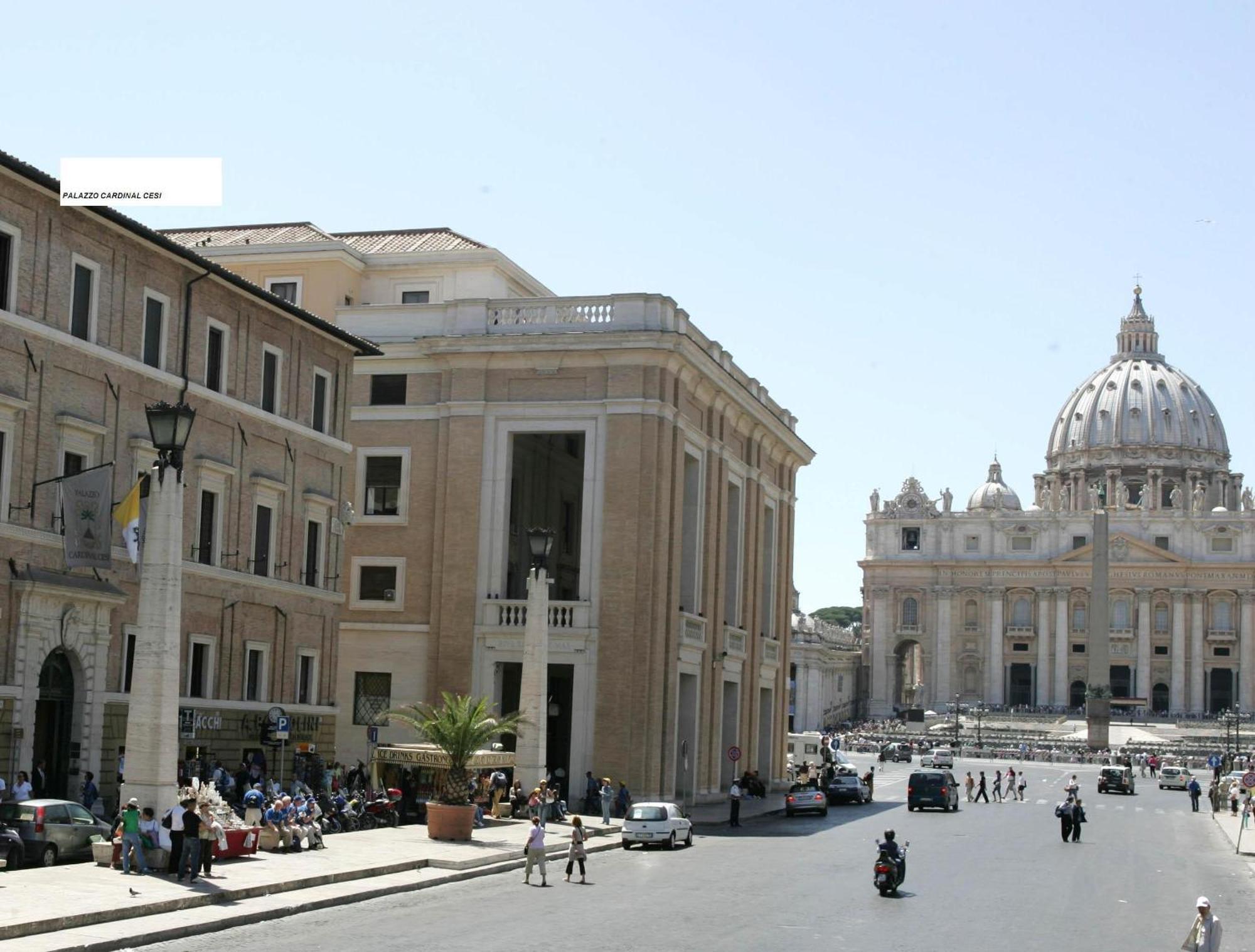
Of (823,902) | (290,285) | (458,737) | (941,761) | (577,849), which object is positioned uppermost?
(290,285)

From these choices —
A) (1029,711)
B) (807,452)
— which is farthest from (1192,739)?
(807,452)

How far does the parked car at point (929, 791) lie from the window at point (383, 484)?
64.7 ft

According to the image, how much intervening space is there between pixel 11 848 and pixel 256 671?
51.0 ft

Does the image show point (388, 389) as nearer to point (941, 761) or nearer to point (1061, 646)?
point (941, 761)

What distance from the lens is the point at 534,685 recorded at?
1725 inches

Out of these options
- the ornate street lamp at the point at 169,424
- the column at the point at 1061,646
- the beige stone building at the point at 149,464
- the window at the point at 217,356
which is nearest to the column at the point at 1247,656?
the column at the point at 1061,646

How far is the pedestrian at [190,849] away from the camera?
26.5 meters

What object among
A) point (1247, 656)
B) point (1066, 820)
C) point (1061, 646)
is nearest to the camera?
point (1066, 820)

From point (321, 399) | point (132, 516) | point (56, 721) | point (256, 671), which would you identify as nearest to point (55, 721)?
point (56, 721)

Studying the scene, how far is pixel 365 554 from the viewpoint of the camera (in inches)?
2133

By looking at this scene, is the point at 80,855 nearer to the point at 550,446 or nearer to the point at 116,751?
the point at 116,751

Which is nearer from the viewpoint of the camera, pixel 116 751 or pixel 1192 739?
pixel 116 751

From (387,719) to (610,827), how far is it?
32.4 ft

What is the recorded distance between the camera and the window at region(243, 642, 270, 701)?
42.8 m
